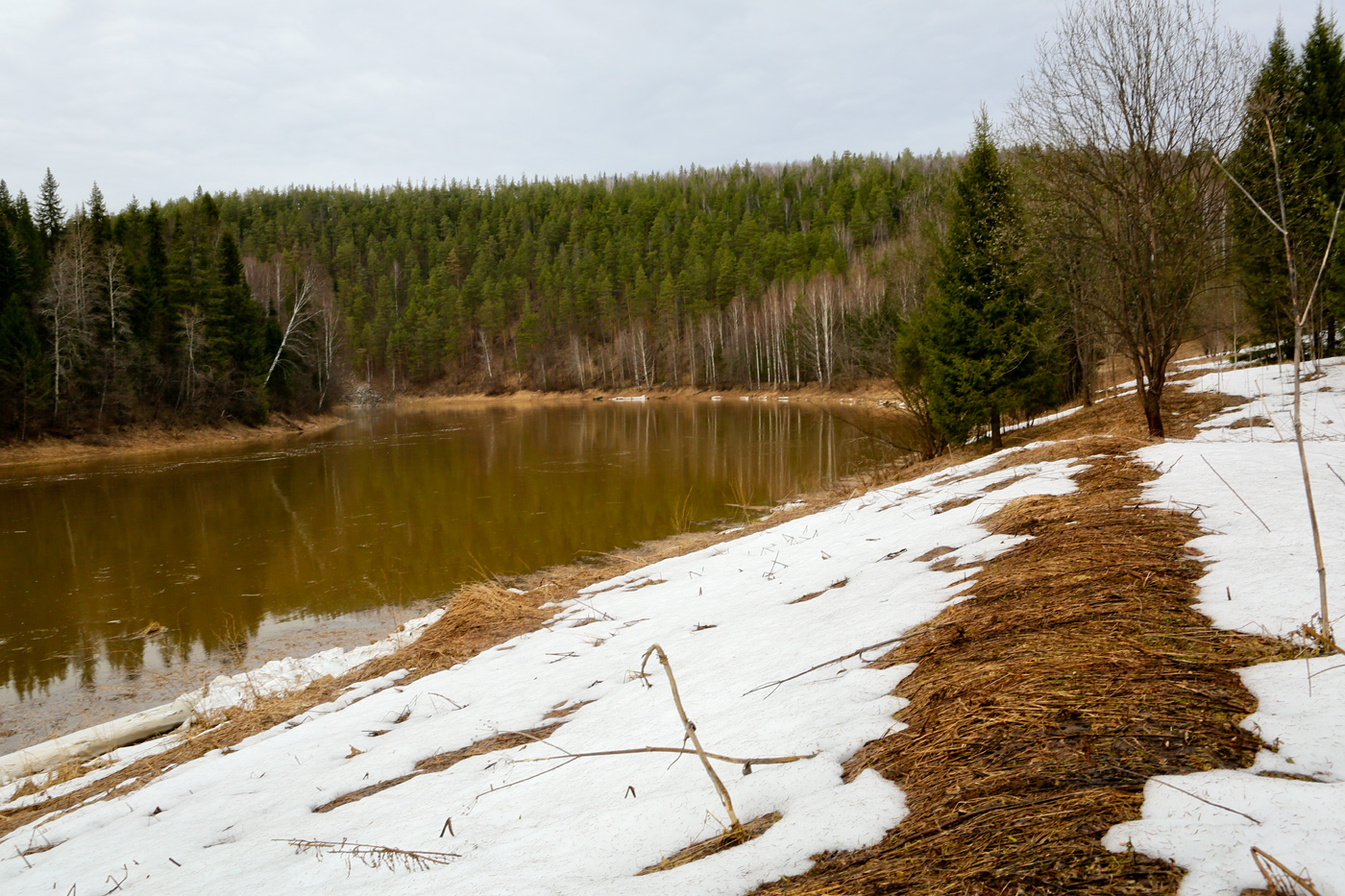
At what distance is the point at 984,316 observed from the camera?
507 inches

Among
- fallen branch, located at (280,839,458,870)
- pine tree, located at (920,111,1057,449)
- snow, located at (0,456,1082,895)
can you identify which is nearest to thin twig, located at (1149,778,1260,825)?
snow, located at (0,456,1082,895)

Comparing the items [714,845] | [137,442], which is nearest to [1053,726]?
[714,845]

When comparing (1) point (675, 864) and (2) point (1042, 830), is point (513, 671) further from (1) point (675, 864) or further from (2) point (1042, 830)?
(2) point (1042, 830)

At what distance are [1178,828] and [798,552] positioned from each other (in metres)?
5.00

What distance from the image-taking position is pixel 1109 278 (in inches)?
406

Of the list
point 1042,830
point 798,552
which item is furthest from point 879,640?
point 798,552

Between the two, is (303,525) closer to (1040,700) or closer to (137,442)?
(1040,700)

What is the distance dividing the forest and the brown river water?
16.6 feet

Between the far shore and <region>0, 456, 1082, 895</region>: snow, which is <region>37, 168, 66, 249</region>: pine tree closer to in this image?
the far shore

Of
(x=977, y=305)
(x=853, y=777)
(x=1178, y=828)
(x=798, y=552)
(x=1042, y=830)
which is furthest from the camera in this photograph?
(x=977, y=305)

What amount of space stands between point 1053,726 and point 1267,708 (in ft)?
1.72

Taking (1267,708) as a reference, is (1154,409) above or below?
above

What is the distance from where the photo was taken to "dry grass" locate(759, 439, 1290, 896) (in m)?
1.58

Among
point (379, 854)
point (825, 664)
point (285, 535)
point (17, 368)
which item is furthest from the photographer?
point (17, 368)
